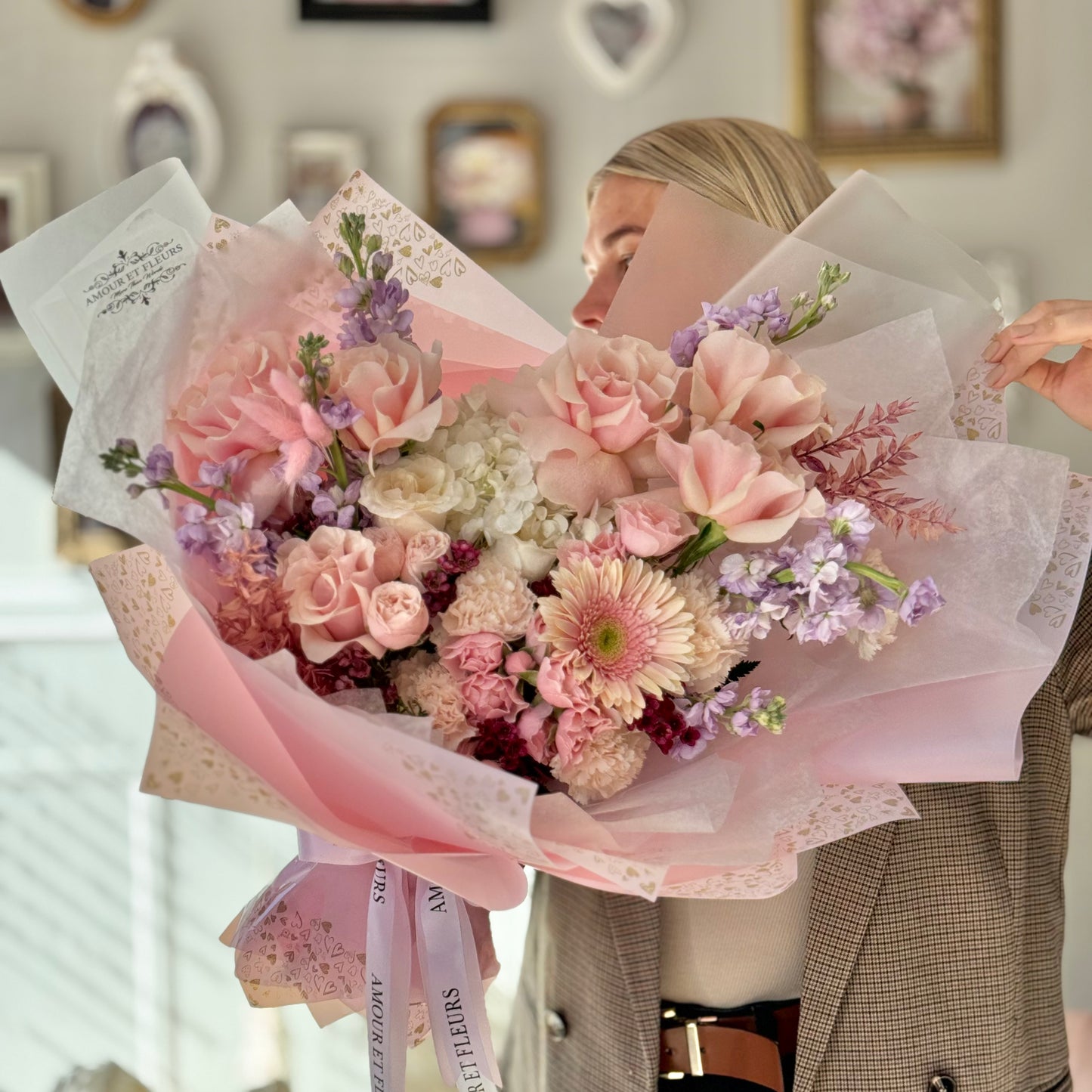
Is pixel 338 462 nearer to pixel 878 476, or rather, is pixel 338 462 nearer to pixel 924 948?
pixel 878 476

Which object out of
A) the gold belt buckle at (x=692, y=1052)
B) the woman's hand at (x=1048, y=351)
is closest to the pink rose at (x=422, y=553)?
the woman's hand at (x=1048, y=351)

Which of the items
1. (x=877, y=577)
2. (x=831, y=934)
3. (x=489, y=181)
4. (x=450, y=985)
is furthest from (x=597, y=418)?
(x=489, y=181)

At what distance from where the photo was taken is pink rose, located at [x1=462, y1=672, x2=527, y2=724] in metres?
0.59

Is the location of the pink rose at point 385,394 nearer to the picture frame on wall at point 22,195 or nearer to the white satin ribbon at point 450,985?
the white satin ribbon at point 450,985

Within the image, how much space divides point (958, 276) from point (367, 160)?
4.44 ft

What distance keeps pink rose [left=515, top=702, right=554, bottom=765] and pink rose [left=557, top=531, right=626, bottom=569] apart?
79 millimetres

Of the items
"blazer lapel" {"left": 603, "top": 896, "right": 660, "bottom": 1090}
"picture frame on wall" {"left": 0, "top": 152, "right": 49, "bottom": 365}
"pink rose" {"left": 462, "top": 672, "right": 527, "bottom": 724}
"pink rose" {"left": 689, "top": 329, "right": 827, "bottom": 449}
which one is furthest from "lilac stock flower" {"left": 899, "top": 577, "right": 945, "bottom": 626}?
"picture frame on wall" {"left": 0, "top": 152, "right": 49, "bottom": 365}

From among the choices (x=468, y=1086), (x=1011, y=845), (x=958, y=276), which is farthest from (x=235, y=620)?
(x=1011, y=845)

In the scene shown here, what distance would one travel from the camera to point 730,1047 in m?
0.93

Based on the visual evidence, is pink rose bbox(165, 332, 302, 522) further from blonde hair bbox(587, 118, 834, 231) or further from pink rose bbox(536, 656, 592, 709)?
blonde hair bbox(587, 118, 834, 231)

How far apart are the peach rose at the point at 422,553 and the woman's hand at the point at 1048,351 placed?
1.36 ft

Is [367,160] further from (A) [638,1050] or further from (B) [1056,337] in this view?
(A) [638,1050]

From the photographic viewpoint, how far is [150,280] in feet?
2.06

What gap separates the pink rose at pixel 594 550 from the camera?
23.6 inches
